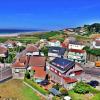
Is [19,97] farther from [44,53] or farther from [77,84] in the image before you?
[44,53]

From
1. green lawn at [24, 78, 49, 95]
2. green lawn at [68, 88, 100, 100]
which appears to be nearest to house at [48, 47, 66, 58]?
green lawn at [24, 78, 49, 95]

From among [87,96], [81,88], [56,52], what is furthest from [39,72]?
[56,52]

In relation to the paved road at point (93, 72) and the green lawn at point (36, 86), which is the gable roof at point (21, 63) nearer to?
the green lawn at point (36, 86)

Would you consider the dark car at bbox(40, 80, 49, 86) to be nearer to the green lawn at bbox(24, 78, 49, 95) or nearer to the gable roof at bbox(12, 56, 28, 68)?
the green lawn at bbox(24, 78, 49, 95)

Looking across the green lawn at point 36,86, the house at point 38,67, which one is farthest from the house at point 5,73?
the house at point 38,67

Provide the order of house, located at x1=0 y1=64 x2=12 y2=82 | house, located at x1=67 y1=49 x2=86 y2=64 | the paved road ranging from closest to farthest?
house, located at x1=0 y1=64 x2=12 y2=82 → the paved road → house, located at x1=67 y1=49 x2=86 y2=64

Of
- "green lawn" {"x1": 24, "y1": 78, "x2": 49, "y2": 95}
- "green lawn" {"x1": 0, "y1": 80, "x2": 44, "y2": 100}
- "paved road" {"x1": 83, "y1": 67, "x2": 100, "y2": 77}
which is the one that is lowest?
"green lawn" {"x1": 0, "y1": 80, "x2": 44, "y2": 100}

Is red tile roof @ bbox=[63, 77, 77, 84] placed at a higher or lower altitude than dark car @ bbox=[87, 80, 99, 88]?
higher
